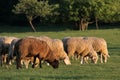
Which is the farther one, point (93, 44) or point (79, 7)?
point (79, 7)

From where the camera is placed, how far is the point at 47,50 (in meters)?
22.0

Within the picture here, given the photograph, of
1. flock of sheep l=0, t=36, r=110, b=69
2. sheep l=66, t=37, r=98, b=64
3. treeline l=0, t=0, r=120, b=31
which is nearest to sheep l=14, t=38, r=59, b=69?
flock of sheep l=0, t=36, r=110, b=69

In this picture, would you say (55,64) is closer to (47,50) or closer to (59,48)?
(47,50)

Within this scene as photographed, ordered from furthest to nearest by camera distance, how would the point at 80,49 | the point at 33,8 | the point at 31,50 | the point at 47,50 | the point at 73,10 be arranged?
the point at 73,10 → the point at 33,8 → the point at 80,49 → the point at 47,50 → the point at 31,50

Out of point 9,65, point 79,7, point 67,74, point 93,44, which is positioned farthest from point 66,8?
point 67,74

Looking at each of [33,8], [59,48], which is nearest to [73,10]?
[33,8]

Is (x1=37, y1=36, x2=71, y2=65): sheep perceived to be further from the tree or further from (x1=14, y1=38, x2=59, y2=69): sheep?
the tree

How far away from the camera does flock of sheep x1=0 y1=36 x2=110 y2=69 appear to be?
21.3 meters

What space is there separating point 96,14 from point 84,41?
134 ft

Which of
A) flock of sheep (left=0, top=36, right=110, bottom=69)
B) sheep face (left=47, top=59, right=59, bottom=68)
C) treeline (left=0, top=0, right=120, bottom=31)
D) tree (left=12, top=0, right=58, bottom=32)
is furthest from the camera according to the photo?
treeline (left=0, top=0, right=120, bottom=31)

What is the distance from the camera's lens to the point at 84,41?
1051 inches

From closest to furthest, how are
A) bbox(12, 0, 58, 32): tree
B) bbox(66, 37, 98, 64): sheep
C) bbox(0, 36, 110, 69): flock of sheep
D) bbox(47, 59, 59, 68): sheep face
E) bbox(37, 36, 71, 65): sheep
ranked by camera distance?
bbox(0, 36, 110, 69): flock of sheep, bbox(47, 59, 59, 68): sheep face, bbox(37, 36, 71, 65): sheep, bbox(66, 37, 98, 64): sheep, bbox(12, 0, 58, 32): tree

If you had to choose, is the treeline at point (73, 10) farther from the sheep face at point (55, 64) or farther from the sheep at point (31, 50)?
the sheep at point (31, 50)

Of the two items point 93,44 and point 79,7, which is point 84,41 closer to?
point 93,44
